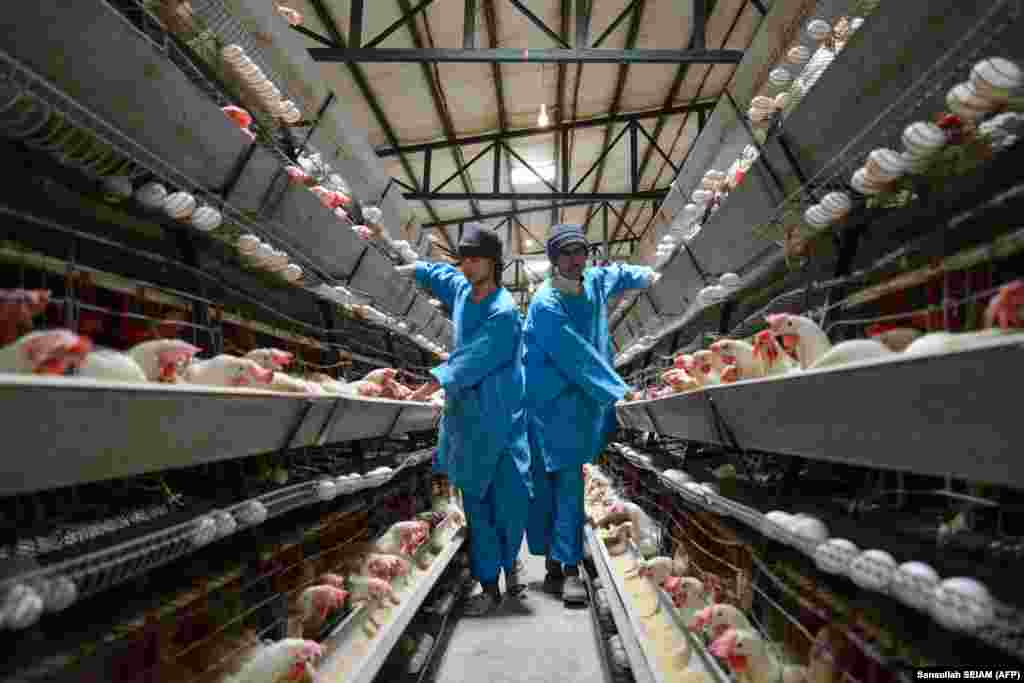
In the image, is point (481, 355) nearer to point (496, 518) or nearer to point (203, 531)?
point (496, 518)

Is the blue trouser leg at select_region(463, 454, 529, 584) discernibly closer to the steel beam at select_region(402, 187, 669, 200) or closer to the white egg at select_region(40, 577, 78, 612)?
the white egg at select_region(40, 577, 78, 612)

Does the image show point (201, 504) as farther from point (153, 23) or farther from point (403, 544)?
point (403, 544)

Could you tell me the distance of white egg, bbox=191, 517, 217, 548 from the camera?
1.67 meters

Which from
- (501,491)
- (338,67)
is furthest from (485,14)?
(501,491)

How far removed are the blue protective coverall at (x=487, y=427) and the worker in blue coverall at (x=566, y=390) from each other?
0.51 feet

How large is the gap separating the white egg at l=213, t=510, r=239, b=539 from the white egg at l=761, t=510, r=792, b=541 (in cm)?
129

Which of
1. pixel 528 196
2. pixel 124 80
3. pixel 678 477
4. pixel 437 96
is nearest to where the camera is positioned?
pixel 124 80

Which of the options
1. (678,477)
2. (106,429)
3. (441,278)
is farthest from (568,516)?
(106,429)

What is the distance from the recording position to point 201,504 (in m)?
2.12

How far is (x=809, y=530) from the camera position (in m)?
1.71

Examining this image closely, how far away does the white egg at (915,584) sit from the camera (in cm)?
117

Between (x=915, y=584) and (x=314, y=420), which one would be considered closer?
(x=915, y=584)

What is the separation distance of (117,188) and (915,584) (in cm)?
186

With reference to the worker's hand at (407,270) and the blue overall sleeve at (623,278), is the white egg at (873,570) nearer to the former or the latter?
the blue overall sleeve at (623,278)
